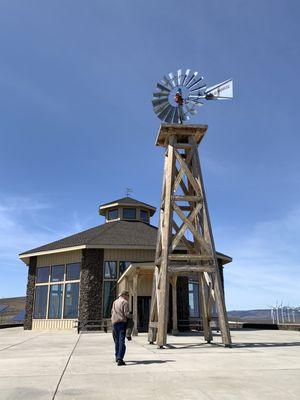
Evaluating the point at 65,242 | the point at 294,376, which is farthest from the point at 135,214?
the point at 294,376

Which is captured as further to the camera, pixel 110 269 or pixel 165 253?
pixel 110 269

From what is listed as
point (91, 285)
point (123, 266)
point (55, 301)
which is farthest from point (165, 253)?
point (55, 301)

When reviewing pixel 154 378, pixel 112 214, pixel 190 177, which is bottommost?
pixel 154 378

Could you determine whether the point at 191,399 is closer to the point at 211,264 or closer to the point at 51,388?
the point at 51,388

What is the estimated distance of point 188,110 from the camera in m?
14.9

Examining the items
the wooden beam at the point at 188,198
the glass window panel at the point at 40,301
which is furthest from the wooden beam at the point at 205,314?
the glass window panel at the point at 40,301

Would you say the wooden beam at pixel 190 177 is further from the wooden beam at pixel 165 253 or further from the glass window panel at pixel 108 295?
the glass window panel at pixel 108 295

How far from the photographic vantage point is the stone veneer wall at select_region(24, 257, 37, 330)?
27.0 metres

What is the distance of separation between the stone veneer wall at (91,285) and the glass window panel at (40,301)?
3.77 metres

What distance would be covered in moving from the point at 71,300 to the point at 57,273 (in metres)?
2.51

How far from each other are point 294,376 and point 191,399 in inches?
93.4

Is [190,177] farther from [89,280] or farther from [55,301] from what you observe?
[55,301]

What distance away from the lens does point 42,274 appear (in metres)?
27.4

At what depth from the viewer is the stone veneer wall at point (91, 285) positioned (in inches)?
934
